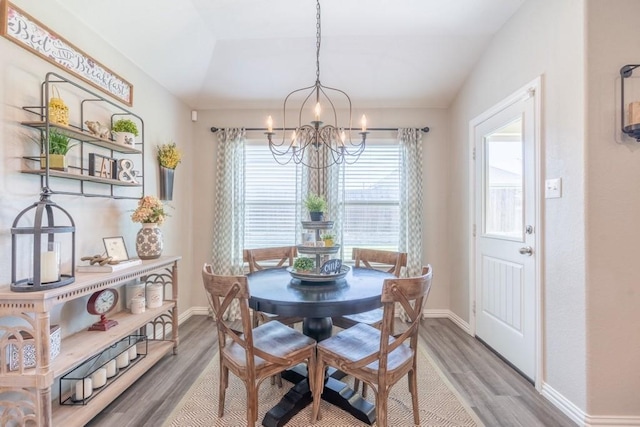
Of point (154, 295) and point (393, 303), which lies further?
point (154, 295)

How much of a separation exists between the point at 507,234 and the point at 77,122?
345 cm

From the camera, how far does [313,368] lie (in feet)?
6.06

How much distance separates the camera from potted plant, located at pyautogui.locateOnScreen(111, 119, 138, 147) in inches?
93.5

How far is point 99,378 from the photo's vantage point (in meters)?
1.98

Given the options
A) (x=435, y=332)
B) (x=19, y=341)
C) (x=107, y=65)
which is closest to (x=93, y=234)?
(x=19, y=341)

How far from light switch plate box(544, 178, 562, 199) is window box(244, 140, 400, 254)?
175cm

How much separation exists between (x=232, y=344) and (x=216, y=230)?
2.01 m

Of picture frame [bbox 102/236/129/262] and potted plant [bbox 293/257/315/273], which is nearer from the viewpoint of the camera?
potted plant [bbox 293/257/315/273]

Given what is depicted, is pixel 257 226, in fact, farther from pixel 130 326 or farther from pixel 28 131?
pixel 28 131

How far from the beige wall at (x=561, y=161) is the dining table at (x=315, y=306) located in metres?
1.16
